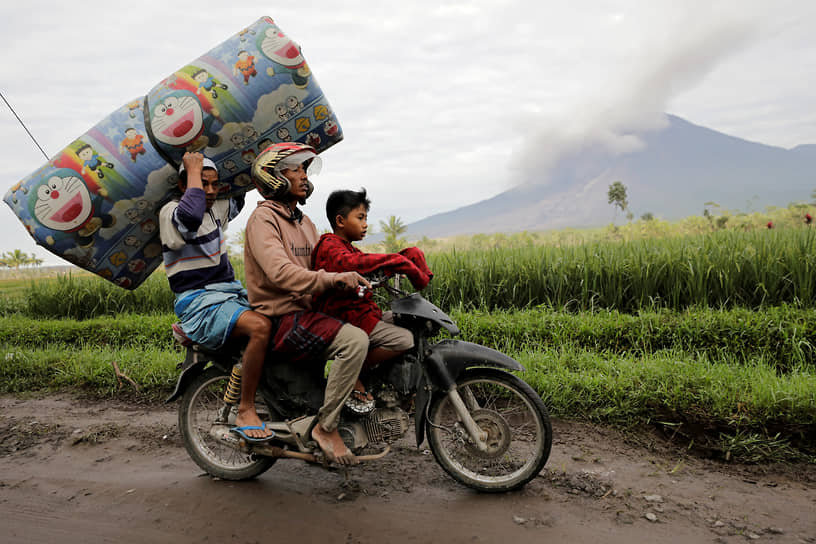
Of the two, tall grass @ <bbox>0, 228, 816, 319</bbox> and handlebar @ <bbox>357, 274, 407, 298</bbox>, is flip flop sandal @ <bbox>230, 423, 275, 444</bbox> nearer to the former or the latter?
handlebar @ <bbox>357, 274, 407, 298</bbox>

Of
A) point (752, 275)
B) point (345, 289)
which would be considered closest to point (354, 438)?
point (345, 289)

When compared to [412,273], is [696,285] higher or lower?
lower

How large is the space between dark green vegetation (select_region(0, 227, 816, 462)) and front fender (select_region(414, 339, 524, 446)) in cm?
142

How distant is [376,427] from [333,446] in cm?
25

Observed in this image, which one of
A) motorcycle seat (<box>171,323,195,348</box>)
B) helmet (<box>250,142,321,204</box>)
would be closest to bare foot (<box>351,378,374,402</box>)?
motorcycle seat (<box>171,323,195,348</box>)

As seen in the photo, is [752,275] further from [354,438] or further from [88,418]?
[88,418]

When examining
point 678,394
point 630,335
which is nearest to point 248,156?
point 678,394

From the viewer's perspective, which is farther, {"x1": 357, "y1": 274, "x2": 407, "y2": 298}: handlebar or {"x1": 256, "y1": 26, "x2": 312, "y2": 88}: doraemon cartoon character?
{"x1": 256, "y1": 26, "x2": 312, "y2": 88}: doraemon cartoon character

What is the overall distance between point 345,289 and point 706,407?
8.92 feet

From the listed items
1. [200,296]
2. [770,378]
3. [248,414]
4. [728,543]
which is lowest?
[728,543]

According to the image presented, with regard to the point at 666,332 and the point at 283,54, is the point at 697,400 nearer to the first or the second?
the point at 666,332

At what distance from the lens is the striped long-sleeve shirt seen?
3055 millimetres

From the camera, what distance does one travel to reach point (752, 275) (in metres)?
6.03

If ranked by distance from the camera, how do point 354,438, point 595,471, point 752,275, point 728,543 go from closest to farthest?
point 728,543 → point 354,438 → point 595,471 → point 752,275
